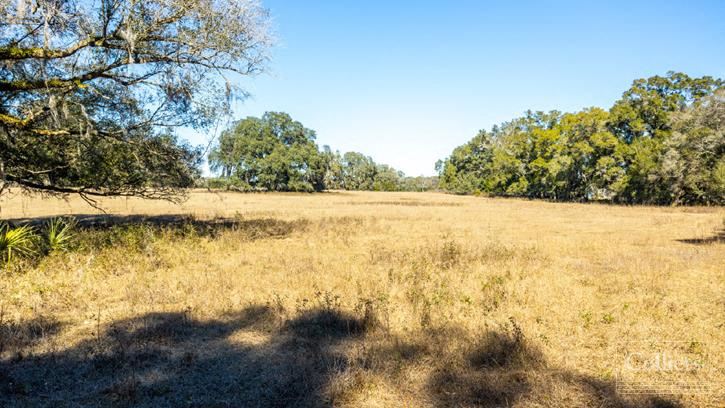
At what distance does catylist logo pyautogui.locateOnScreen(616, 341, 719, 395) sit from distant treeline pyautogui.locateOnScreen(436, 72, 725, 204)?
1155 inches

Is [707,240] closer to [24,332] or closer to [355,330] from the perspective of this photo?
[355,330]

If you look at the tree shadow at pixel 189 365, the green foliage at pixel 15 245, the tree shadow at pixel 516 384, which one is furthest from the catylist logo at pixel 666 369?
the green foliage at pixel 15 245

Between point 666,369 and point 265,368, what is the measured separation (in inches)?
202

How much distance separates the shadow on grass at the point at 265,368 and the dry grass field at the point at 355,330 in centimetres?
2

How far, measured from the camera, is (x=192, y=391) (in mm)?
4359

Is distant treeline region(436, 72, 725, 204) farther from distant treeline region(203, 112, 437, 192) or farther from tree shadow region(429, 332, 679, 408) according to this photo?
distant treeline region(203, 112, 437, 192)

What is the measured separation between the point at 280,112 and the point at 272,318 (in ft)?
231

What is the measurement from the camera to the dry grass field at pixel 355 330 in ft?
14.3

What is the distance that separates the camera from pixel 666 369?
4906 millimetres

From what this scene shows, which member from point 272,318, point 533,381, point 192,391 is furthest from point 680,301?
point 192,391

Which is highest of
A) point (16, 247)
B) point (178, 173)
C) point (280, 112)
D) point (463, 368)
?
point (280, 112)

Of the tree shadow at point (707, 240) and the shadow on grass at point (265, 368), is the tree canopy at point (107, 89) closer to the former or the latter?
the shadow on grass at point (265, 368)

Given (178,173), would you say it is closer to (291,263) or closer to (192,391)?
(291,263)

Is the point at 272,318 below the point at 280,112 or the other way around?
below
